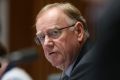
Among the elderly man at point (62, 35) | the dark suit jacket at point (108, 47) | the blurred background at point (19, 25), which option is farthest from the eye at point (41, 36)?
the blurred background at point (19, 25)

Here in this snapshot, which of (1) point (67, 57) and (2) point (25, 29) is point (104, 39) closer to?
(1) point (67, 57)

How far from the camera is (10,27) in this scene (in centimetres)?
582

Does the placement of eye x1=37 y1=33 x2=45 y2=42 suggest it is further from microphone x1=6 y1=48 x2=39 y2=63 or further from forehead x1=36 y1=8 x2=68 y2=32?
microphone x1=6 y1=48 x2=39 y2=63

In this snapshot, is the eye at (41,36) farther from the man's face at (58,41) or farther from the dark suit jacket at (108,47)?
the dark suit jacket at (108,47)

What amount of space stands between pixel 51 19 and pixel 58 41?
133mm

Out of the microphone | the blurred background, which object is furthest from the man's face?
the blurred background

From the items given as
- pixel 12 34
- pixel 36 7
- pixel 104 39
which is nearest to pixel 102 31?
pixel 104 39

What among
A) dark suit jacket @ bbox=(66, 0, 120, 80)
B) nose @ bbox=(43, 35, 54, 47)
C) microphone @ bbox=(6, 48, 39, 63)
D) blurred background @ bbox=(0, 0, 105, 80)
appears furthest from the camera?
blurred background @ bbox=(0, 0, 105, 80)

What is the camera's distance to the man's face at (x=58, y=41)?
2.26m

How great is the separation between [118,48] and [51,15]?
3.80 feet

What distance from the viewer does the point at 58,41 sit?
2.28 m

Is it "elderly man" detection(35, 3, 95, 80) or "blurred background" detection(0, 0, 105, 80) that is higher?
"elderly man" detection(35, 3, 95, 80)

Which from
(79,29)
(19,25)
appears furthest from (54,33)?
(19,25)

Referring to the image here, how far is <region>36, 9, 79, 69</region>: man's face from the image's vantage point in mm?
2260
